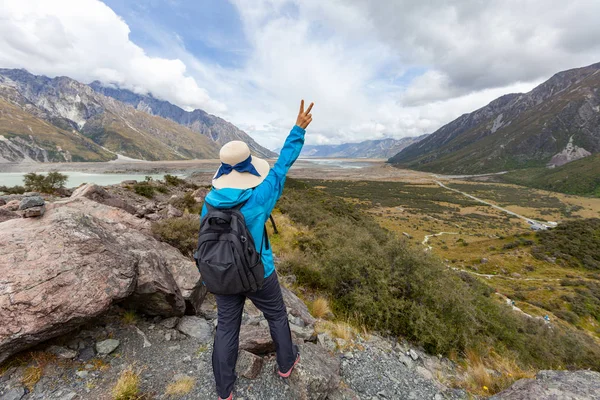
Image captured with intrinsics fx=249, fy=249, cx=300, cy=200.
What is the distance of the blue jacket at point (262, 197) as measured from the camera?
2.63 metres

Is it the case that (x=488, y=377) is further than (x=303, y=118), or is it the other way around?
(x=488, y=377)

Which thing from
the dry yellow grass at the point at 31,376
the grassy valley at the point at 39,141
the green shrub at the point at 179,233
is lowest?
the dry yellow grass at the point at 31,376

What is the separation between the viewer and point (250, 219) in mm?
2717

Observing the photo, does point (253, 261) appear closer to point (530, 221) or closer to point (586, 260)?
point (586, 260)

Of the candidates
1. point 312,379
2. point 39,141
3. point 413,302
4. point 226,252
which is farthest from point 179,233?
point 39,141

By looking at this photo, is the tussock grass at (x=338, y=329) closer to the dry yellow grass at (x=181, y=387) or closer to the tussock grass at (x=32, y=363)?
the dry yellow grass at (x=181, y=387)

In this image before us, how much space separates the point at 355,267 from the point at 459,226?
205 feet

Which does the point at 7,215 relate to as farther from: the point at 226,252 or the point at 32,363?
the point at 226,252

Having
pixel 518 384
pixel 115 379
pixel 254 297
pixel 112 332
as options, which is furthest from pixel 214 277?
pixel 518 384

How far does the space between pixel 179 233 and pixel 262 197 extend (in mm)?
5171

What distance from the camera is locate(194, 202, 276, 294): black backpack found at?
2.58 metres

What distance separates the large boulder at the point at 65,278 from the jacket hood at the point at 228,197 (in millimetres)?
2334

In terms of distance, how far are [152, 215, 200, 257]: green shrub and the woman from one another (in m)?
4.48

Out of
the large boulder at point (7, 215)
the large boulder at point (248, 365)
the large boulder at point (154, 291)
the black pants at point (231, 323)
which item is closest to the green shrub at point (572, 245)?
the large boulder at point (248, 365)
